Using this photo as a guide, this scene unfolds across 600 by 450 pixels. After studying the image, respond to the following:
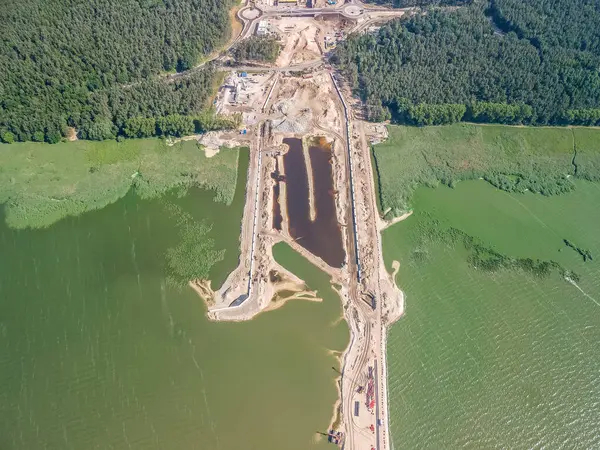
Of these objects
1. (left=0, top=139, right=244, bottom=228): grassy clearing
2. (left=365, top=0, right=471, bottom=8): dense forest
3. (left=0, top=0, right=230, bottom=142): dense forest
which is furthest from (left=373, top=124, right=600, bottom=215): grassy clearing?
(left=0, top=0, right=230, bottom=142): dense forest

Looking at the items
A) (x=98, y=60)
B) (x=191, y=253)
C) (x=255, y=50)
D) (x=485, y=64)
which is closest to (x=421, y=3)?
(x=485, y=64)

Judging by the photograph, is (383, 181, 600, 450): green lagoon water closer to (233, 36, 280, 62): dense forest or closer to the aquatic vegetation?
the aquatic vegetation

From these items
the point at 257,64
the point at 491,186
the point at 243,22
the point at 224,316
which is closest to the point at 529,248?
the point at 491,186

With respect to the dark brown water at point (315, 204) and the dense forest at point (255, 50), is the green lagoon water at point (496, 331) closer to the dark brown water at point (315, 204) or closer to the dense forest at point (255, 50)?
the dark brown water at point (315, 204)

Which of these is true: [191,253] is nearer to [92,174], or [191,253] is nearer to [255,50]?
[92,174]

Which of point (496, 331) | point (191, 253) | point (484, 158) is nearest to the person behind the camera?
point (496, 331)

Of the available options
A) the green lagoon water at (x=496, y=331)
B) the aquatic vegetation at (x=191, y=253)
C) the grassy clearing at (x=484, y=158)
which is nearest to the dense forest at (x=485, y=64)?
the grassy clearing at (x=484, y=158)
